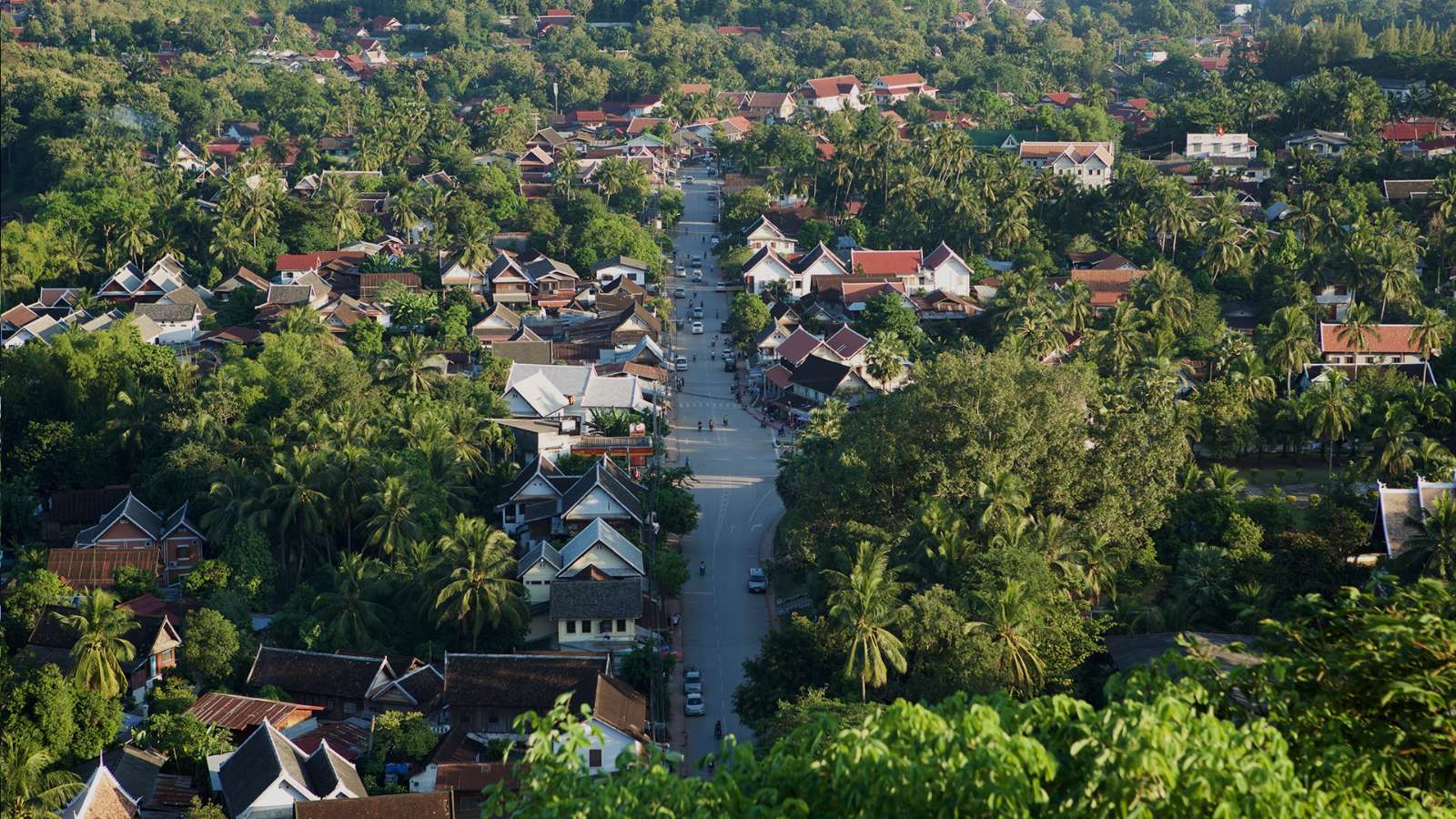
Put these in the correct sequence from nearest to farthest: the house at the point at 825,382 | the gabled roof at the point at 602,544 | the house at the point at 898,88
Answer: the gabled roof at the point at 602,544 → the house at the point at 825,382 → the house at the point at 898,88

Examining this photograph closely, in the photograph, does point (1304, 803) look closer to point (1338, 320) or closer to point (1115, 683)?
point (1115, 683)

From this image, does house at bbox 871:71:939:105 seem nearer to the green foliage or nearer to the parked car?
the parked car

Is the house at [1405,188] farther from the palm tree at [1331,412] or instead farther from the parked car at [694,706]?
the parked car at [694,706]

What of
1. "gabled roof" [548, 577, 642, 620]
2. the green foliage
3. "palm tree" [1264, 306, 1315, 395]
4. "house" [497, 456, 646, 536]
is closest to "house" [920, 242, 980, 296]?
"palm tree" [1264, 306, 1315, 395]

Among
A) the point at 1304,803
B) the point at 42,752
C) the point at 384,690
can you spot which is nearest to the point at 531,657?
the point at 384,690

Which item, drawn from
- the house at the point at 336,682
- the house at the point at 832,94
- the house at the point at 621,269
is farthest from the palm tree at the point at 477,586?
the house at the point at 832,94

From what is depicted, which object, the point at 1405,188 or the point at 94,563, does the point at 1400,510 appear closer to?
the point at 94,563

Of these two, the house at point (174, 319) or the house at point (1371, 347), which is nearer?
the house at point (1371, 347)

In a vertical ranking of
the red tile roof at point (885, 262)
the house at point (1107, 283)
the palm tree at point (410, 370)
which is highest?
the palm tree at point (410, 370)
